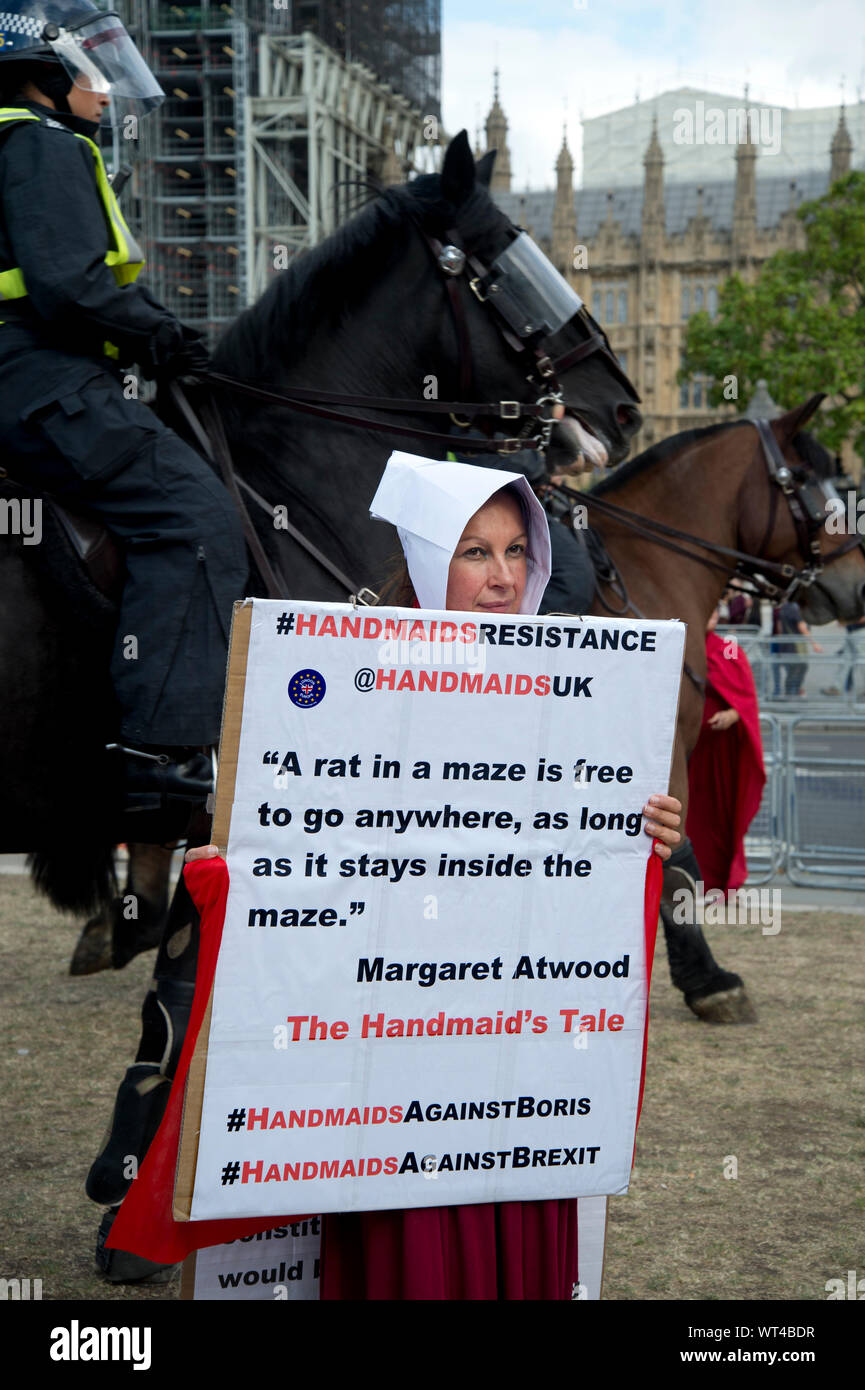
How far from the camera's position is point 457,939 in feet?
7.34

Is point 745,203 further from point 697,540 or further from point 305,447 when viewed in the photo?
point 305,447

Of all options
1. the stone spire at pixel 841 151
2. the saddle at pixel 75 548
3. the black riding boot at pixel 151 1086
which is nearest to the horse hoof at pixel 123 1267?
the black riding boot at pixel 151 1086

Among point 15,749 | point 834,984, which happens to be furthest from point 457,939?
point 834,984

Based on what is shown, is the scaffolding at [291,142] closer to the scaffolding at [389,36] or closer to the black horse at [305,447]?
the scaffolding at [389,36]

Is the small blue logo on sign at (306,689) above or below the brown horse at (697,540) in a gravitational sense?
above

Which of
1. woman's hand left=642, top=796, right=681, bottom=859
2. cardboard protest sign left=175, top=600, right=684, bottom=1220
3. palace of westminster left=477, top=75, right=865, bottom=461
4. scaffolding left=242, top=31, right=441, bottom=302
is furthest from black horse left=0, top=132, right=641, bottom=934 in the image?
palace of westminster left=477, top=75, right=865, bottom=461

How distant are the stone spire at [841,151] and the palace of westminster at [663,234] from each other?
4080 mm

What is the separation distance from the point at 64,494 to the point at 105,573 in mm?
228

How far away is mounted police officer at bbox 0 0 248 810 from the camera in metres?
3.43

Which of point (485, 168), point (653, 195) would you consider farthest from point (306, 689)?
point (653, 195)

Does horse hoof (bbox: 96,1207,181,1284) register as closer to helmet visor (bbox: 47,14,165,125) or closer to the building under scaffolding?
helmet visor (bbox: 47,14,165,125)

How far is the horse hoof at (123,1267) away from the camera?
3.62 meters
